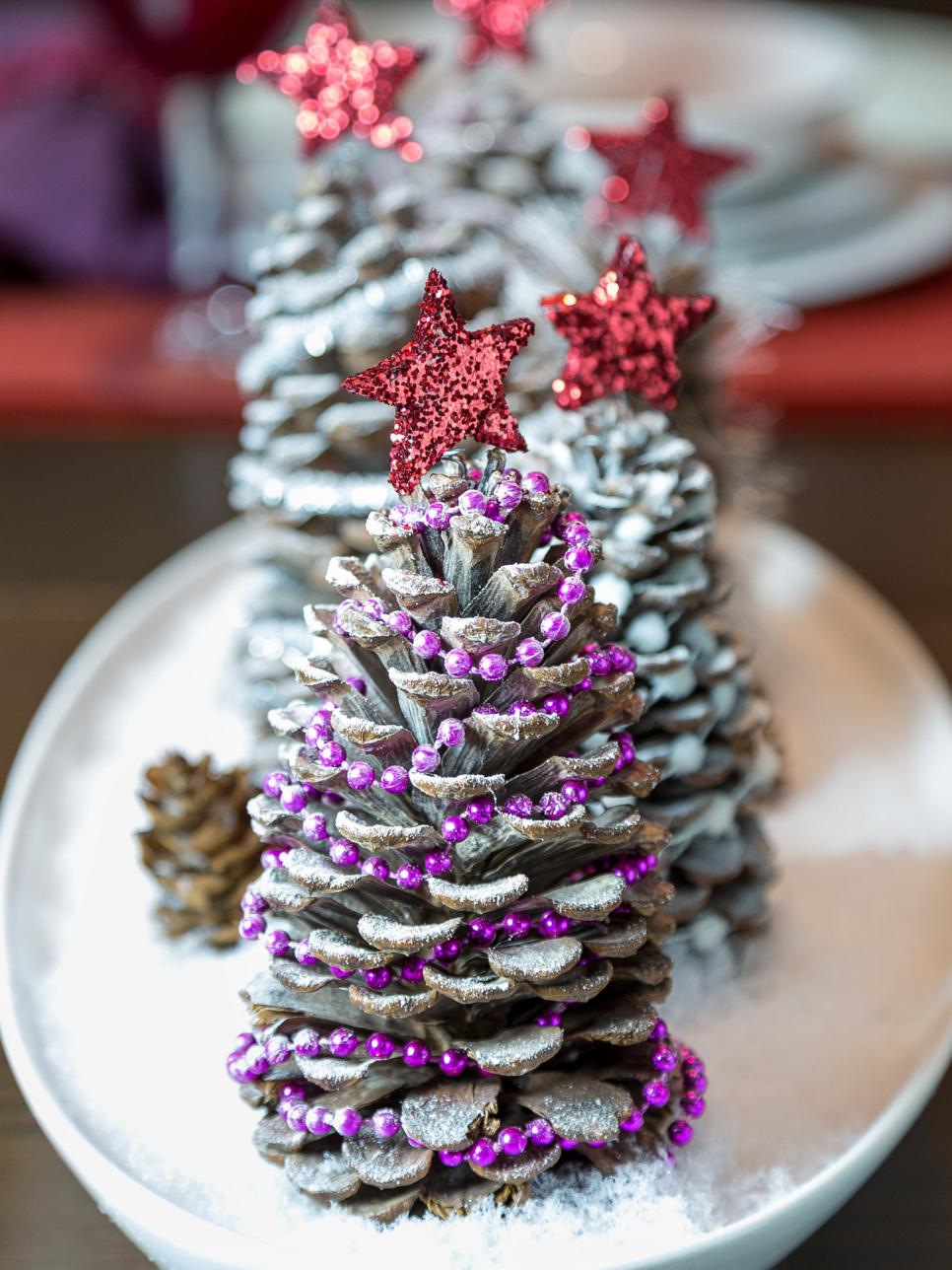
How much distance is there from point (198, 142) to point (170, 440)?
0.86 feet

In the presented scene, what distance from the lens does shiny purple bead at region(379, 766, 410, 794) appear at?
12.1 inches

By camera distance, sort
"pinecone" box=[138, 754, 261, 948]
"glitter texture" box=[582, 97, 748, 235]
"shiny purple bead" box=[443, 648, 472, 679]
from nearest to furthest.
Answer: "shiny purple bead" box=[443, 648, 472, 679] < "pinecone" box=[138, 754, 261, 948] < "glitter texture" box=[582, 97, 748, 235]

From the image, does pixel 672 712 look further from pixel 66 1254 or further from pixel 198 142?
pixel 198 142

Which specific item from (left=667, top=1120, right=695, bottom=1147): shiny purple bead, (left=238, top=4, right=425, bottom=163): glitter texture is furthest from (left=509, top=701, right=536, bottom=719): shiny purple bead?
(left=238, top=4, right=425, bottom=163): glitter texture

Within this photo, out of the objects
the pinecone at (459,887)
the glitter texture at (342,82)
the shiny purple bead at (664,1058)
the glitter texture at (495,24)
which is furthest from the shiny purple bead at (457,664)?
the glitter texture at (495,24)

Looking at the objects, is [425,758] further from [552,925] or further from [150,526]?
[150,526]

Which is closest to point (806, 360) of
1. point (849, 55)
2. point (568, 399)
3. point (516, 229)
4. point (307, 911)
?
point (849, 55)

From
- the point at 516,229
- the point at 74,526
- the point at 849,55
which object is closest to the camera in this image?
the point at 516,229

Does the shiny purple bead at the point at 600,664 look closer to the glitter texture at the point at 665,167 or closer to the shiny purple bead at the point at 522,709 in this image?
Result: the shiny purple bead at the point at 522,709

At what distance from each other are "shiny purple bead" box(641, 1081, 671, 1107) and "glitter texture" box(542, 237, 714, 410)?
7.0 inches

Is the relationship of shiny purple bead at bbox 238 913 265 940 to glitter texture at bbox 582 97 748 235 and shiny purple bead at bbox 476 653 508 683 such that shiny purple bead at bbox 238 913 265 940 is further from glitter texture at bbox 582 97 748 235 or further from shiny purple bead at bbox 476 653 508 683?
glitter texture at bbox 582 97 748 235

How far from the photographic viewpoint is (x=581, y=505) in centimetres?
40

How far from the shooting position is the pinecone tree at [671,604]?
1.28 ft

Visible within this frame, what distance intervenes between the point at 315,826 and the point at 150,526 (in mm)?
436
